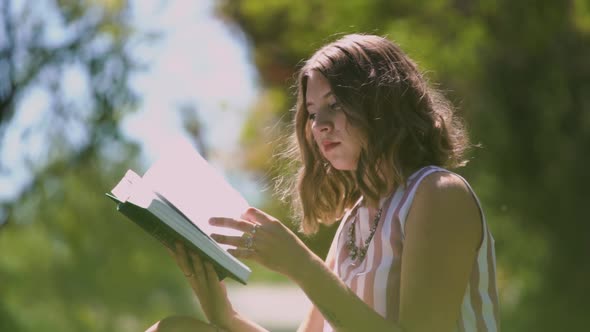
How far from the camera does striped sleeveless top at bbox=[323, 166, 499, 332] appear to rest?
1.31m

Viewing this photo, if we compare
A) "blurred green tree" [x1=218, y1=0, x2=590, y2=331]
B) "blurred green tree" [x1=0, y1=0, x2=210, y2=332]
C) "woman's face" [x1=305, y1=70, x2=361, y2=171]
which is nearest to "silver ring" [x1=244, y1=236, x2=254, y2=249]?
"woman's face" [x1=305, y1=70, x2=361, y2=171]

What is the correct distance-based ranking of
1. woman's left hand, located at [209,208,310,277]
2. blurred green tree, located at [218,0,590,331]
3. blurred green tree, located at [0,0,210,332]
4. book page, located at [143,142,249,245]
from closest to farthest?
woman's left hand, located at [209,208,310,277], book page, located at [143,142,249,245], blurred green tree, located at [0,0,210,332], blurred green tree, located at [218,0,590,331]

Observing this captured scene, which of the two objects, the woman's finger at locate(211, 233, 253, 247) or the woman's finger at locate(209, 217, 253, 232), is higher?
the woman's finger at locate(209, 217, 253, 232)

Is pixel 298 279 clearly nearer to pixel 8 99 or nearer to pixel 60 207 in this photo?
pixel 8 99

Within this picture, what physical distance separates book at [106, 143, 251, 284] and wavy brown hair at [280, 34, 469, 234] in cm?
21

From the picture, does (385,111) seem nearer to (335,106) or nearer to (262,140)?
(335,106)

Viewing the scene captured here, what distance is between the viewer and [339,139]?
54.4 inches

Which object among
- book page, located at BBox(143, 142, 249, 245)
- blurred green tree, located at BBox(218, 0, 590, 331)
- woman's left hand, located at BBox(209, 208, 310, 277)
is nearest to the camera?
woman's left hand, located at BBox(209, 208, 310, 277)

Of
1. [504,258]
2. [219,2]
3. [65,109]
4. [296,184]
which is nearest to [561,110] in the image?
[504,258]

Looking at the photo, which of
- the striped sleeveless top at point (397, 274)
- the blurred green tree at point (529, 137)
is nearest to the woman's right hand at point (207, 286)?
the striped sleeveless top at point (397, 274)

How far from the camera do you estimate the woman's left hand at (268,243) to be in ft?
4.04

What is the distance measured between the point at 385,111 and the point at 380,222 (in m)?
0.18

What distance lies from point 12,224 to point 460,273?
4191 mm

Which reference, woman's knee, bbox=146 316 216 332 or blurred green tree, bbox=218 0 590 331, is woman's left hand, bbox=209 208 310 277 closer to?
woman's knee, bbox=146 316 216 332
